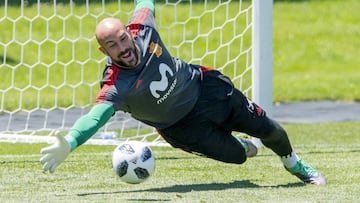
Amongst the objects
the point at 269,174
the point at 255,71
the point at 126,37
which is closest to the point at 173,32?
the point at 255,71

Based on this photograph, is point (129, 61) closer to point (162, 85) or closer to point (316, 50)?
point (162, 85)

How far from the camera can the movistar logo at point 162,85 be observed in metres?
6.88

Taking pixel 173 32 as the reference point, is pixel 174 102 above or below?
above

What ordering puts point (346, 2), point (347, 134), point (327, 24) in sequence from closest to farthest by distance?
point (347, 134), point (327, 24), point (346, 2)

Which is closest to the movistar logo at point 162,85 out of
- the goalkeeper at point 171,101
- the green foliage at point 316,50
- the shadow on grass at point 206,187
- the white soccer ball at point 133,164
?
the goalkeeper at point 171,101

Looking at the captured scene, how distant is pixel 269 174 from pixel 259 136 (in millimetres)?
576

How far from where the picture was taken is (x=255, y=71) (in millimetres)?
9359

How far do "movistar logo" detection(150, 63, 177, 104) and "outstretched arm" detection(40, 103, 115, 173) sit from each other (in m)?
0.38

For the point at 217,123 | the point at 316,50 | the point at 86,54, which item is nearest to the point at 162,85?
the point at 217,123

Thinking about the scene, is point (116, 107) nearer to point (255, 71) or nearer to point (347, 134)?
point (255, 71)

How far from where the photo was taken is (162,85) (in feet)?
22.7

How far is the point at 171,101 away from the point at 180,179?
0.85 metres

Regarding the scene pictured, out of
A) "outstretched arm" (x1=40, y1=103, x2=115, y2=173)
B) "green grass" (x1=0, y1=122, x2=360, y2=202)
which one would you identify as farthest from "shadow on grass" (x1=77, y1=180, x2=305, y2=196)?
"outstretched arm" (x1=40, y1=103, x2=115, y2=173)

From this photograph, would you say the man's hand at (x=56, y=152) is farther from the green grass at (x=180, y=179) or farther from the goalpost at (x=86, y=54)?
the goalpost at (x=86, y=54)
